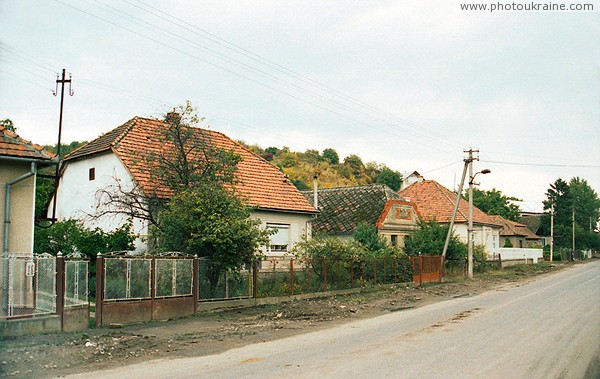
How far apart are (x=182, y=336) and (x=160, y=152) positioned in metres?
9.96

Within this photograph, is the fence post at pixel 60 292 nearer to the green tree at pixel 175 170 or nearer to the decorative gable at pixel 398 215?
the green tree at pixel 175 170

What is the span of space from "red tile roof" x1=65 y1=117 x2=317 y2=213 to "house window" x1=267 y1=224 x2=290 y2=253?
96 centimetres

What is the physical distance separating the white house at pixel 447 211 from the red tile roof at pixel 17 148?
122ft

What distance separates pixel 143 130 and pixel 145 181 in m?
4.62

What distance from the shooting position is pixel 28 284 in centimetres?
1417

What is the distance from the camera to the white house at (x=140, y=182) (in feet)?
74.5

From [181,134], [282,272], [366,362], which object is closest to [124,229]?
[181,134]

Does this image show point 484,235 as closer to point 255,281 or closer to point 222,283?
point 255,281

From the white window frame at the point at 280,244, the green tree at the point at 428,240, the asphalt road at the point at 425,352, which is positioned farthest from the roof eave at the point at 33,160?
the green tree at the point at 428,240

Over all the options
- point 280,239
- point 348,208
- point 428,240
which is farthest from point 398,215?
point 280,239

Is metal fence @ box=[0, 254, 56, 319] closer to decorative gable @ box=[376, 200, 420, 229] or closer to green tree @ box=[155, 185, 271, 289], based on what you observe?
green tree @ box=[155, 185, 271, 289]

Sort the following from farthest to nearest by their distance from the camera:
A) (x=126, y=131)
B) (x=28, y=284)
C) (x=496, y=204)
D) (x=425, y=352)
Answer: (x=496, y=204) < (x=126, y=131) < (x=28, y=284) < (x=425, y=352)

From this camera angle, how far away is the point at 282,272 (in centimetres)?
2233

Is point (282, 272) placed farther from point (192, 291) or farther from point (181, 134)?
point (181, 134)
